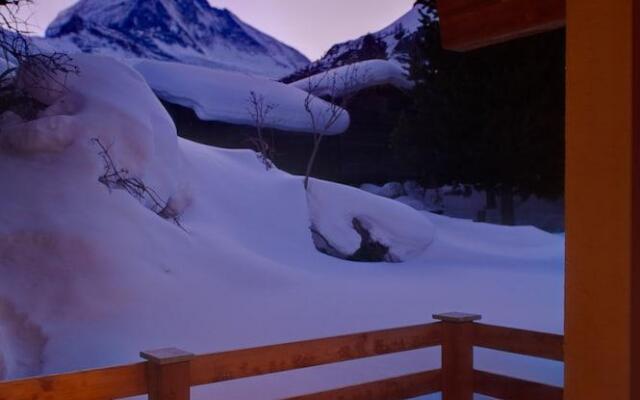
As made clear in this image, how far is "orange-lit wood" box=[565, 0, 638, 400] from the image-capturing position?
177 cm

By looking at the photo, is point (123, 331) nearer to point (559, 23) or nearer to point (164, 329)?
point (164, 329)

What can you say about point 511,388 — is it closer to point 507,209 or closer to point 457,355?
point 457,355

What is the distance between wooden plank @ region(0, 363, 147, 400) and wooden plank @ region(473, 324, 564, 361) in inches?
84.7

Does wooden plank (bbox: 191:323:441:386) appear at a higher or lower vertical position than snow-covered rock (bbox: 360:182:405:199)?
lower

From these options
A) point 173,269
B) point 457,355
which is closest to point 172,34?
point 173,269

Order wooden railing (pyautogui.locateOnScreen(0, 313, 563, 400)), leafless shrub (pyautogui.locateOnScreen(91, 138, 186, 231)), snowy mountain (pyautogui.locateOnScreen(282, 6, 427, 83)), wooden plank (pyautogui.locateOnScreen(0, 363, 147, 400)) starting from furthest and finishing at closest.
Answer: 1. snowy mountain (pyautogui.locateOnScreen(282, 6, 427, 83))
2. leafless shrub (pyautogui.locateOnScreen(91, 138, 186, 231))
3. wooden railing (pyautogui.locateOnScreen(0, 313, 563, 400))
4. wooden plank (pyautogui.locateOnScreen(0, 363, 147, 400))

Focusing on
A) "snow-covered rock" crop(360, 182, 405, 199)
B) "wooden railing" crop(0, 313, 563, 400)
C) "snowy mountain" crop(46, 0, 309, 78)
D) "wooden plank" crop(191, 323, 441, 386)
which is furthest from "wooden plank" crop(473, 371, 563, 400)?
"snowy mountain" crop(46, 0, 309, 78)

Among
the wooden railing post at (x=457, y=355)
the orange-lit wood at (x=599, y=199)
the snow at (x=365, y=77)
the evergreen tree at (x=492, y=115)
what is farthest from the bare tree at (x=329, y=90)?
the orange-lit wood at (x=599, y=199)

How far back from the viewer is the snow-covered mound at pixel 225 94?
1719 cm

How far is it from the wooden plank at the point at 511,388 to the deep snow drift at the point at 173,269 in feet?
4.37

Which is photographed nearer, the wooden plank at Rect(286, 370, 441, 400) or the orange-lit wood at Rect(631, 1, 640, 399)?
the orange-lit wood at Rect(631, 1, 640, 399)

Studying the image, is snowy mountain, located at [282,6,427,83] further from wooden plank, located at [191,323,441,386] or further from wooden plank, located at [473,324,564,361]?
wooden plank, located at [191,323,441,386]

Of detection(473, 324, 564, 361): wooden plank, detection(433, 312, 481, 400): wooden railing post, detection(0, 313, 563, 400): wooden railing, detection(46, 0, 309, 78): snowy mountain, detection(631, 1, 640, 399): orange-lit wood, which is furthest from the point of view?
detection(46, 0, 309, 78): snowy mountain

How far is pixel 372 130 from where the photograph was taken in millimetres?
21422
